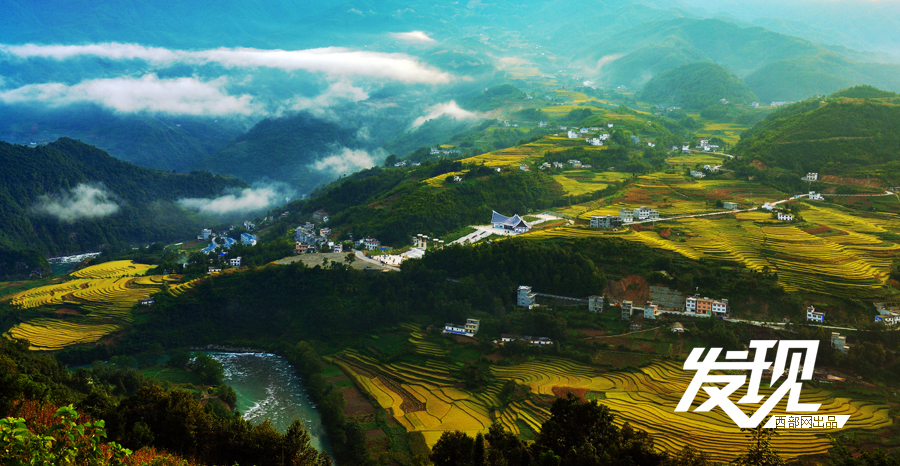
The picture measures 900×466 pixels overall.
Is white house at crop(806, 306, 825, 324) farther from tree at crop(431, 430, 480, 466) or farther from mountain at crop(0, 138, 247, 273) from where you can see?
Result: mountain at crop(0, 138, 247, 273)

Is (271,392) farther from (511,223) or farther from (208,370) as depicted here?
(511,223)

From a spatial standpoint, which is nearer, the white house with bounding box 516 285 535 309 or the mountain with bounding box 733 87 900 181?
the white house with bounding box 516 285 535 309

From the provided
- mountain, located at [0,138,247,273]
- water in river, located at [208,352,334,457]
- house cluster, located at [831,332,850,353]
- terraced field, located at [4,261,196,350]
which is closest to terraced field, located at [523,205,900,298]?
house cluster, located at [831,332,850,353]

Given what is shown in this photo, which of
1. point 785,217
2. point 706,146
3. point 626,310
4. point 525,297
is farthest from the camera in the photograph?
point 706,146

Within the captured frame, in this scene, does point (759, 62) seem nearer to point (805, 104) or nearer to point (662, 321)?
point (805, 104)

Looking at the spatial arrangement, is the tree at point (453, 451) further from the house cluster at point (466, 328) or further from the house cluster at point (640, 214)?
the house cluster at point (640, 214)

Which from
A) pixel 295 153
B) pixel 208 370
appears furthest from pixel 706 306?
pixel 295 153
